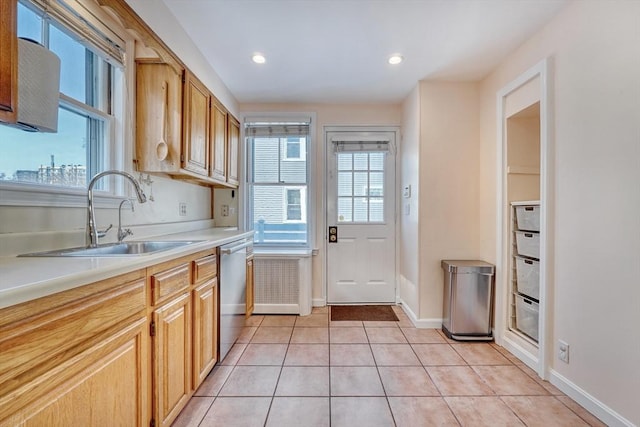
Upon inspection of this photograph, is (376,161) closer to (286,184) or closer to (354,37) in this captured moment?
(286,184)

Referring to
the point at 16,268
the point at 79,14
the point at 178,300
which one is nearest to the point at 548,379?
the point at 178,300

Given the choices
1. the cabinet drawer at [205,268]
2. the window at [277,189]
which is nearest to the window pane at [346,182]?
the window at [277,189]

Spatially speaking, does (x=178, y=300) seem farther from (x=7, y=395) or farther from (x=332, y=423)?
(x=332, y=423)

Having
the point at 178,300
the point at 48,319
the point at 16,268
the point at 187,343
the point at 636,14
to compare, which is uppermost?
the point at 636,14

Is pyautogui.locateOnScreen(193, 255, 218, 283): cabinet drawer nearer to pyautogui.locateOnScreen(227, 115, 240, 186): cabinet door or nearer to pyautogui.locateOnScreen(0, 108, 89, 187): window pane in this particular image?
pyautogui.locateOnScreen(0, 108, 89, 187): window pane

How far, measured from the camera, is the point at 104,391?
1034mm

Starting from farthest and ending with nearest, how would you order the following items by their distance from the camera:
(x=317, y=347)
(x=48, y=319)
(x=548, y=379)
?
(x=317, y=347) → (x=548, y=379) → (x=48, y=319)

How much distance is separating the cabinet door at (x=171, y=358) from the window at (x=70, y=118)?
0.81 m

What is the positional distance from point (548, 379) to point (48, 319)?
2710 mm

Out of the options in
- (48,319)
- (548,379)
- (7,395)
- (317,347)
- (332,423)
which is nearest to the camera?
(7,395)

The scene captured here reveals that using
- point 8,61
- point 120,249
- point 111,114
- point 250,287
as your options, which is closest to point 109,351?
point 120,249

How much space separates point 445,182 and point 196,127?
7.67 feet

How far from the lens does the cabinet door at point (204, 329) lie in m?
1.75

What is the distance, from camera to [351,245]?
367 cm
